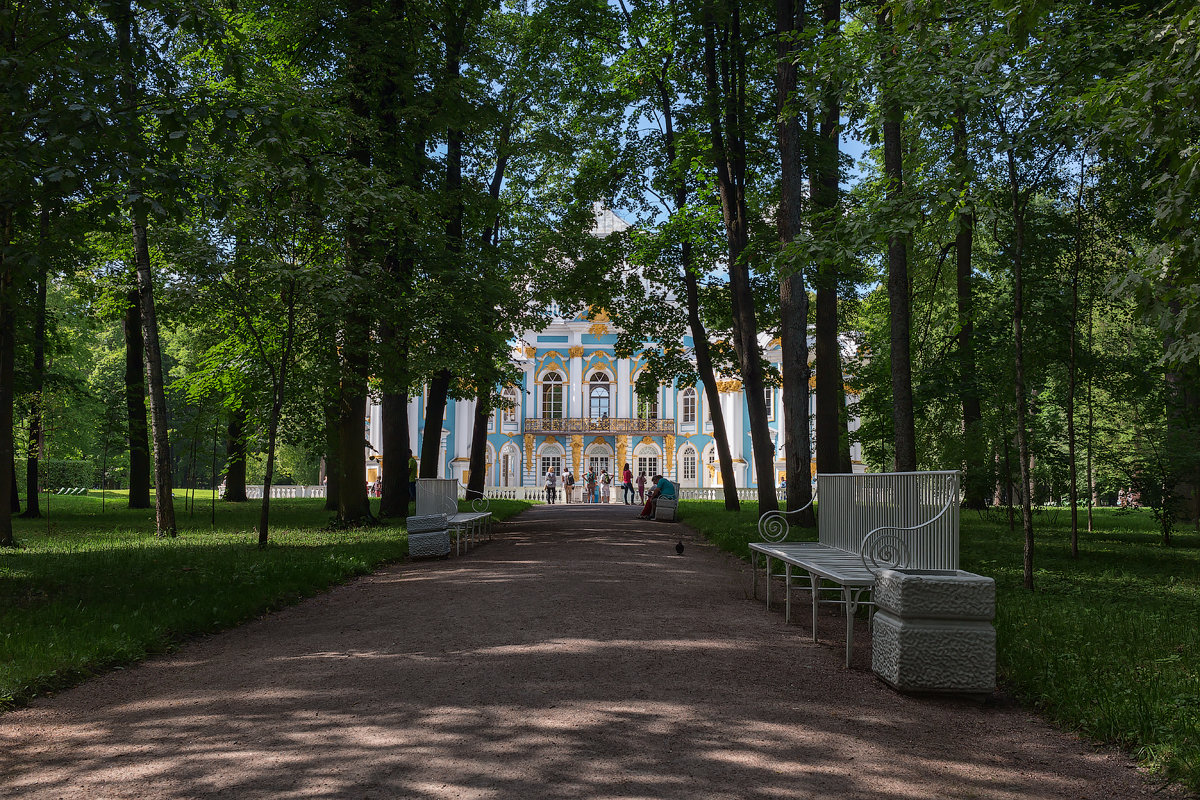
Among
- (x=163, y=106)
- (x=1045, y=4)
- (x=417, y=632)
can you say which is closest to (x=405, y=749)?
(x=417, y=632)

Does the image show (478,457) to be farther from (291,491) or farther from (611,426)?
(611,426)

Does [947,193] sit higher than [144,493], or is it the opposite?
[947,193]

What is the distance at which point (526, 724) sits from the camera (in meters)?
3.81

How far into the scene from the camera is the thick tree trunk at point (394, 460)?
1636cm

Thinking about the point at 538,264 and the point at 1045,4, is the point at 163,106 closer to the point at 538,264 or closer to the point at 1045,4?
the point at 1045,4

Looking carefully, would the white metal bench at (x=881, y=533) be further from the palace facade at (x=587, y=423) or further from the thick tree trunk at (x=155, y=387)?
the palace facade at (x=587, y=423)

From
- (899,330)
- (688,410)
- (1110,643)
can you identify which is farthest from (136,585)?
(688,410)

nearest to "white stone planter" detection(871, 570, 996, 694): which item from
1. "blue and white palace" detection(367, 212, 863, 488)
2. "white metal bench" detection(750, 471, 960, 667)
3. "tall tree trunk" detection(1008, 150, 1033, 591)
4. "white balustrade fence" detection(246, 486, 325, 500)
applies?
"white metal bench" detection(750, 471, 960, 667)

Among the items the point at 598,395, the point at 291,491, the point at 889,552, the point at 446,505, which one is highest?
the point at 598,395

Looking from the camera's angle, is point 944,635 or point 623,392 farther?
point 623,392

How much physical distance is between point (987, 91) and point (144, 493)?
20383 mm

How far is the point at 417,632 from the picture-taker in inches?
235

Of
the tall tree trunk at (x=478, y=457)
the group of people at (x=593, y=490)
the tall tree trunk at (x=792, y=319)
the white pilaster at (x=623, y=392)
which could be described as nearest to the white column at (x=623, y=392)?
the white pilaster at (x=623, y=392)

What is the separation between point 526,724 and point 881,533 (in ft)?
9.52
